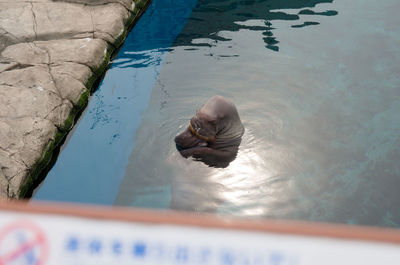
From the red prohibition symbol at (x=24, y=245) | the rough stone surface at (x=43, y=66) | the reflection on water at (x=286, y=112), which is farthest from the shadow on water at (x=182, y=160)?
the red prohibition symbol at (x=24, y=245)

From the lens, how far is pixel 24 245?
131 centimetres

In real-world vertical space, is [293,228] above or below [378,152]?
above

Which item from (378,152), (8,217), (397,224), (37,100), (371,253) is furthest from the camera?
(37,100)

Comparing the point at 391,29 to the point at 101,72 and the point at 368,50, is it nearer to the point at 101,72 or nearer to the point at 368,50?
the point at 368,50

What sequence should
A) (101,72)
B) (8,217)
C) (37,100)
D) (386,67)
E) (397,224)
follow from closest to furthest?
1. (8,217)
2. (397,224)
3. (37,100)
4. (386,67)
5. (101,72)

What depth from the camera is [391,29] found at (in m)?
7.14

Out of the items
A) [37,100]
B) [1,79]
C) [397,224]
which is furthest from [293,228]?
[1,79]

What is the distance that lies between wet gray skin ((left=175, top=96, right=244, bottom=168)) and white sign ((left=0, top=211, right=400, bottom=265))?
11.4ft

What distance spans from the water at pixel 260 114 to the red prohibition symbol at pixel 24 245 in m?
3.22

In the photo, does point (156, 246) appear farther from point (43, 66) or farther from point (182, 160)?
point (43, 66)

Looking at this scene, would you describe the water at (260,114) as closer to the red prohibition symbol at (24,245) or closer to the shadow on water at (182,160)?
the shadow on water at (182,160)

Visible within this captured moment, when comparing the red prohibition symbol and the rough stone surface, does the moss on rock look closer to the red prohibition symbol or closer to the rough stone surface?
the rough stone surface

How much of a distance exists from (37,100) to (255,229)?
16.3ft

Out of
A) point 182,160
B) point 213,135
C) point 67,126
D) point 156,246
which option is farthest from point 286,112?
point 156,246
